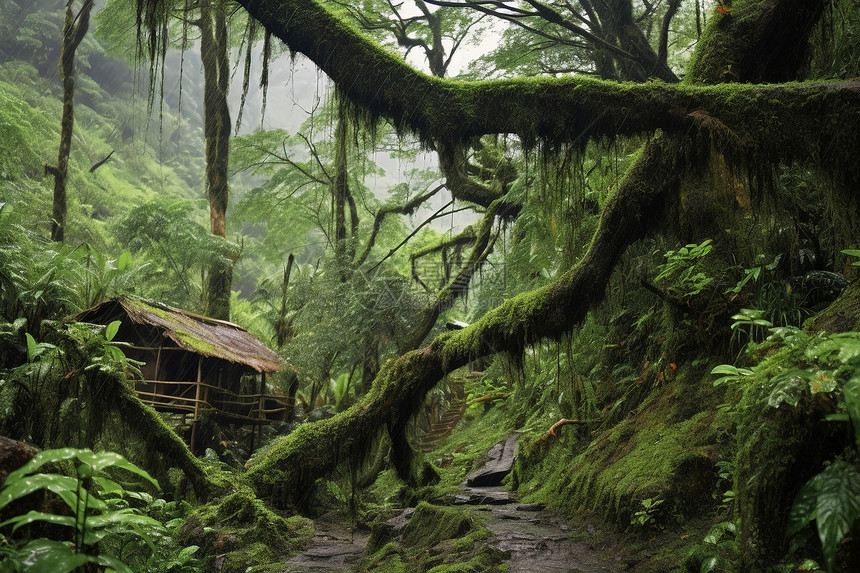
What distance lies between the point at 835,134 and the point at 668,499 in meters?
2.87

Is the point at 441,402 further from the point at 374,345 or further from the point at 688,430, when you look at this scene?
the point at 688,430

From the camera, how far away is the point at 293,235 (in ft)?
78.7

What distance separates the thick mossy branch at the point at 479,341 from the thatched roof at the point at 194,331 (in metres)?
6.13

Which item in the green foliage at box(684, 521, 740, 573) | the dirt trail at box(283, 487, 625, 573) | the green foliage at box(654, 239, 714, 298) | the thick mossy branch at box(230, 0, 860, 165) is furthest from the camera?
the green foliage at box(654, 239, 714, 298)

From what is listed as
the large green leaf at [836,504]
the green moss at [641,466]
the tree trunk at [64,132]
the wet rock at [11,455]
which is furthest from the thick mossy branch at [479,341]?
the tree trunk at [64,132]

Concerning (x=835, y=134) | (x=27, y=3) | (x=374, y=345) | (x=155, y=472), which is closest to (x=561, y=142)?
(x=835, y=134)

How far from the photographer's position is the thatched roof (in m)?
11.2

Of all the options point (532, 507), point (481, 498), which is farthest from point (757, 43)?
point (481, 498)

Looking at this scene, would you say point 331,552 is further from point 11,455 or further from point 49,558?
point 49,558

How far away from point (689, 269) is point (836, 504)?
382 cm

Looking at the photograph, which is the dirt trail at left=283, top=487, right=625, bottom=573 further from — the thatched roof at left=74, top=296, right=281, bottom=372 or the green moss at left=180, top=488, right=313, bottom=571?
the thatched roof at left=74, top=296, right=281, bottom=372

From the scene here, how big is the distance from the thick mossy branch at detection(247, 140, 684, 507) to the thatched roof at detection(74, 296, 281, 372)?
6131mm

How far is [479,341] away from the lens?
5312 millimetres

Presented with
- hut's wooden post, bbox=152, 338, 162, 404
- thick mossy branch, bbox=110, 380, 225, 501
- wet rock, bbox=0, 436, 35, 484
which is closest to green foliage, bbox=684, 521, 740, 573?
wet rock, bbox=0, 436, 35, 484
